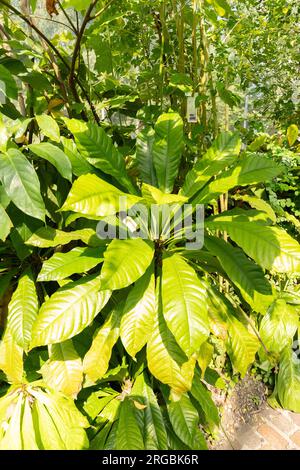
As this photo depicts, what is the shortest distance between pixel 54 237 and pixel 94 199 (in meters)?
0.27

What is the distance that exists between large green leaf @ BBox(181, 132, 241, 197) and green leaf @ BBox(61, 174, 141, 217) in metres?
0.32

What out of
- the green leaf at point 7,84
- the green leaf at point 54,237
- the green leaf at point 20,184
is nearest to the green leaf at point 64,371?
the green leaf at point 54,237

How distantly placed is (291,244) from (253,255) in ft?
0.45

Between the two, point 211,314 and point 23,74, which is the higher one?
point 23,74

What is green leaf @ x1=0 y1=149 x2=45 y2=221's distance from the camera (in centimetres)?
94

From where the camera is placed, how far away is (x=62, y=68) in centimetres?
159

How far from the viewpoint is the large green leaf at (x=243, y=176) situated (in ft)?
3.76

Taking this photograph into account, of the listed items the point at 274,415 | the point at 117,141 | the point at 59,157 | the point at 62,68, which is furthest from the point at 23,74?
the point at 274,415

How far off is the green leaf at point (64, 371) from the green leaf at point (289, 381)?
117cm

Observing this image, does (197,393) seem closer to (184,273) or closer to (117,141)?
(184,273)

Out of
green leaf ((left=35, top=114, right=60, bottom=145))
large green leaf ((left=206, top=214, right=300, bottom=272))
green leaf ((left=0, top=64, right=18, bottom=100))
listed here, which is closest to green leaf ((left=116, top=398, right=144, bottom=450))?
large green leaf ((left=206, top=214, right=300, bottom=272))

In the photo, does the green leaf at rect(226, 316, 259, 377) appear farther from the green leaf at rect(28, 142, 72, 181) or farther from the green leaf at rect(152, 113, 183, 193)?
the green leaf at rect(28, 142, 72, 181)

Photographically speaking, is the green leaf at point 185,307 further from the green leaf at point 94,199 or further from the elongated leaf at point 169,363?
the green leaf at point 94,199

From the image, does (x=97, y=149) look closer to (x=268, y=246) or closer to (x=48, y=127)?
(x=48, y=127)
